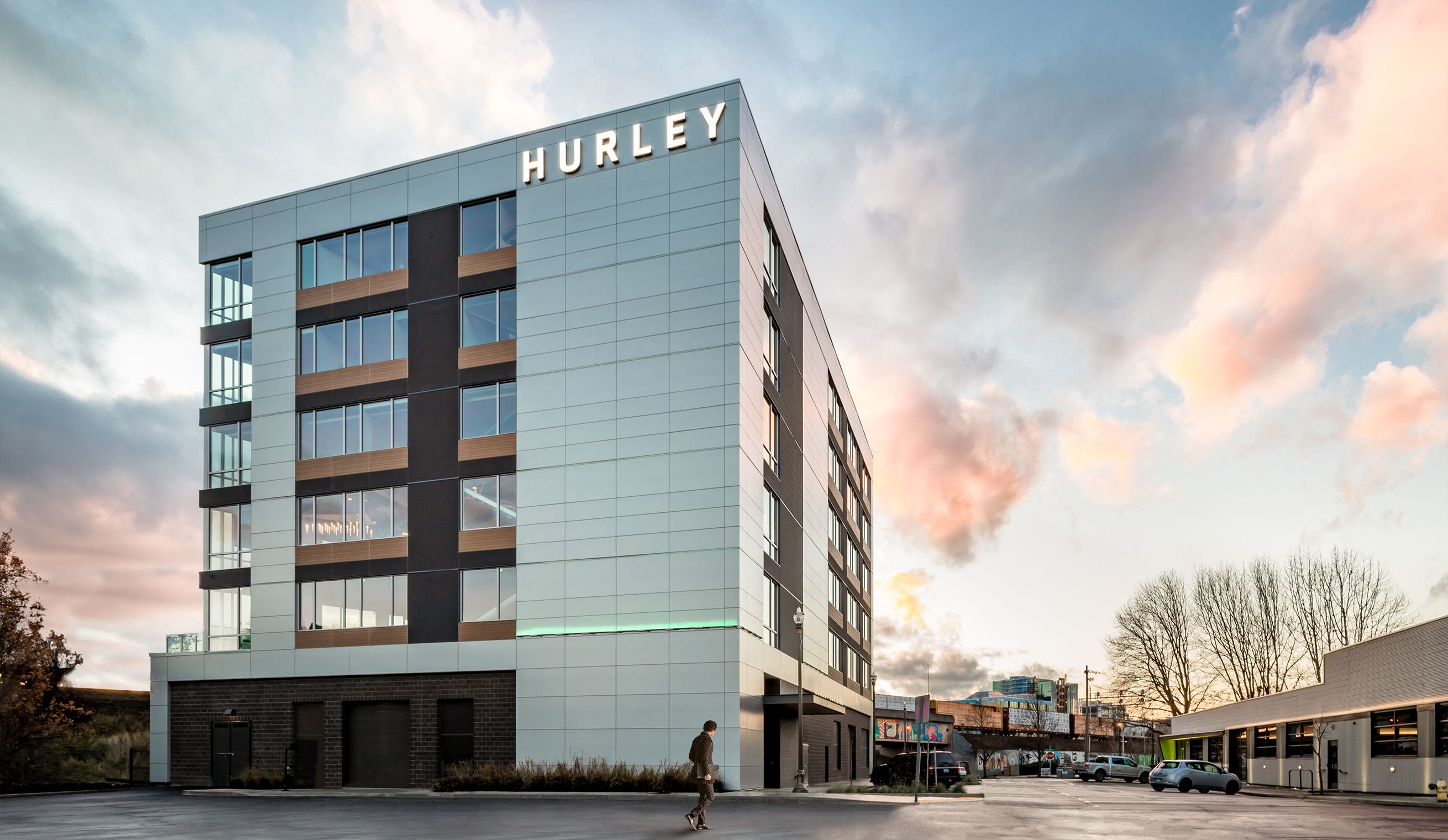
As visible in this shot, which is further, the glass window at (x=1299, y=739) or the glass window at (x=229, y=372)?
the glass window at (x=1299, y=739)

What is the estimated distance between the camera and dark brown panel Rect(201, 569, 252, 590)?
1718 inches

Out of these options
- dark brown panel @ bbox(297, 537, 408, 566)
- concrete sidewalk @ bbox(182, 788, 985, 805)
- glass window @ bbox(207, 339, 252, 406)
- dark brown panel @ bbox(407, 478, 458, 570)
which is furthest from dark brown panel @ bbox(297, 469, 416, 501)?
concrete sidewalk @ bbox(182, 788, 985, 805)

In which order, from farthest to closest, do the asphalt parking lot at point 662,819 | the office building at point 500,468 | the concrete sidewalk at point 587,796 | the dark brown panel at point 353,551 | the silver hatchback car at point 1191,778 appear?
the silver hatchback car at point 1191,778 → the dark brown panel at point 353,551 → the office building at point 500,468 → the concrete sidewalk at point 587,796 → the asphalt parking lot at point 662,819

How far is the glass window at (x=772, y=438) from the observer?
4297 centimetres

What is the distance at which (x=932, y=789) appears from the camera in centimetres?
3866

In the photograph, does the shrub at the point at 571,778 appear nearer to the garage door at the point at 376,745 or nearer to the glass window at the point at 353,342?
the garage door at the point at 376,745

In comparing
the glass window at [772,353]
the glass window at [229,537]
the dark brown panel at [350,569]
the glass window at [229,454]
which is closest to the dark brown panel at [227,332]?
the glass window at [229,454]

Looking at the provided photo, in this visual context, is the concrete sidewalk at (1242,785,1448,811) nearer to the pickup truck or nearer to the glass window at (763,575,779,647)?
the glass window at (763,575,779,647)

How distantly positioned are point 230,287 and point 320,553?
1298 centimetres

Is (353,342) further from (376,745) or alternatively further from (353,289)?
(376,745)

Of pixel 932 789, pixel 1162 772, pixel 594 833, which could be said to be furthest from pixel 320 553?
pixel 1162 772

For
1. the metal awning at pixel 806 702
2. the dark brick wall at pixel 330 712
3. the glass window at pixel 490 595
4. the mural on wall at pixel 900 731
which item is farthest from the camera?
the mural on wall at pixel 900 731

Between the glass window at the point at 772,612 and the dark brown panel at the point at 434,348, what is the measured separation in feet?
47.7

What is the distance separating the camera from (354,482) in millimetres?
42000
